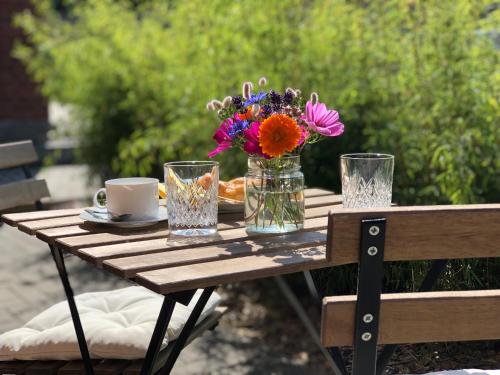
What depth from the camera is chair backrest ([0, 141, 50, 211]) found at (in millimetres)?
2900

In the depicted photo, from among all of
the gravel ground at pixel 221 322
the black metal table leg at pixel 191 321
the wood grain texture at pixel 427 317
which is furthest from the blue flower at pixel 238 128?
the gravel ground at pixel 221 322

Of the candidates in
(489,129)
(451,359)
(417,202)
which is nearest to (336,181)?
(417,202)

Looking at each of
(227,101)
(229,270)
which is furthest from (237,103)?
(229,270)

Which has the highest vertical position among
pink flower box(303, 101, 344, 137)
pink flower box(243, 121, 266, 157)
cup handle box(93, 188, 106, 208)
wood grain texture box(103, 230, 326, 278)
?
pink flower box(303, 101, 344, 137)

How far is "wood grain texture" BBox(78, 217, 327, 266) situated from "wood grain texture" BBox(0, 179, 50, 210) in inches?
39.9

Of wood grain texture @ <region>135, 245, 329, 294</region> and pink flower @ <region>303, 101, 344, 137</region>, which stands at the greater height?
pink flower @ <region>303, 101, 344, 137</region>

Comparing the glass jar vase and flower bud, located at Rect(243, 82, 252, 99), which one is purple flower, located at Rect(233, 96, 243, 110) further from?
the glass jar vase

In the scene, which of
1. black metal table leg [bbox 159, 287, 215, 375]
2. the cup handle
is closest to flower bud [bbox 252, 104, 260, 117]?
black metal table leg [bbox 159, 287, 215, 375]

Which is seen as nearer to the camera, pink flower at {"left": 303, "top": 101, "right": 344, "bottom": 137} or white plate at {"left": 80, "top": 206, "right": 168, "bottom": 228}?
pink flower at {"left": 303, "top": 101, "right": 344, "bottom": 137}

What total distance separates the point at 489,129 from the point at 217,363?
5.33 ft

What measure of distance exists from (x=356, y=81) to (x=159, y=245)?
2.62m

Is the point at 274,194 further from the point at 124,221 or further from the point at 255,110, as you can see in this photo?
the point at 124,221

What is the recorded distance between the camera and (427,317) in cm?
156

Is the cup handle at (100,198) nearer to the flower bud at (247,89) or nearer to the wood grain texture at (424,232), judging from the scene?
the flower bud at (247,89)
